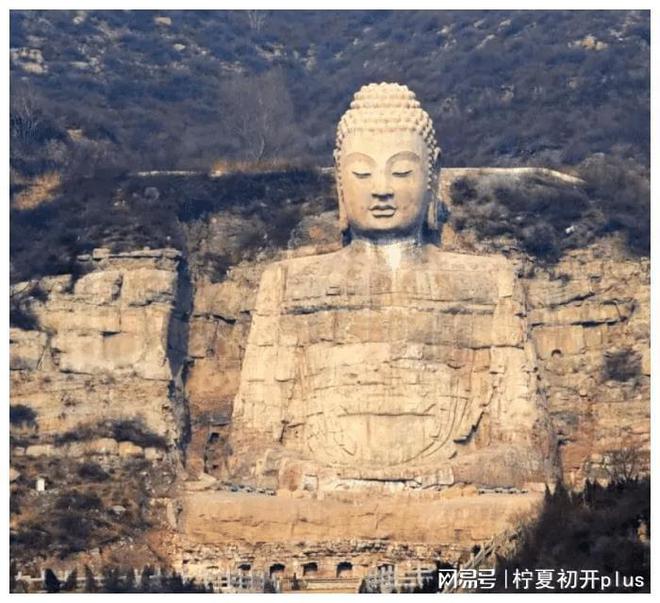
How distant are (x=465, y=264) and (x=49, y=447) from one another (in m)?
6.14

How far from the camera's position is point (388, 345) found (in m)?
63.7

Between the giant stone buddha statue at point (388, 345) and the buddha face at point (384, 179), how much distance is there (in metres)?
0.01

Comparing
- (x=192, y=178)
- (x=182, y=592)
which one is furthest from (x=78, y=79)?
(x=182, y=592)

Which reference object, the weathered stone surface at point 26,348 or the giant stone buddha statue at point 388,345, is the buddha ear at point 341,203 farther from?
the weathered stone surface at point 26,348

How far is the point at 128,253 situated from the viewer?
66625mm

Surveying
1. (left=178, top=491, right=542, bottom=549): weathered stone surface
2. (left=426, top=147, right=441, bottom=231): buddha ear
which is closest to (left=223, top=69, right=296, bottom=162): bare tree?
(left=426, top=147, right=441, bottom=231): buddha ear

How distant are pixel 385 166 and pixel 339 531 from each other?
5132mm

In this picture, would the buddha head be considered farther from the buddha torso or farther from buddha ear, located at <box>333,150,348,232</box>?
the buddha torso

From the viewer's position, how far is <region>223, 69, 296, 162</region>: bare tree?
7575cm

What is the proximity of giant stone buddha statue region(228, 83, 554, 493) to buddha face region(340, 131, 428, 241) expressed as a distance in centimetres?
1

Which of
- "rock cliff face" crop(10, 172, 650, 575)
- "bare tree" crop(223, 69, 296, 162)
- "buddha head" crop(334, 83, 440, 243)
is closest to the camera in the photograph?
"buddha head" crop(334, 83, 440, 243)

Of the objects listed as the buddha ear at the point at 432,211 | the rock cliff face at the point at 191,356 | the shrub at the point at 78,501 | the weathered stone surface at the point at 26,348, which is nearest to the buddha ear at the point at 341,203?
the buddha ear at the point at 432,211

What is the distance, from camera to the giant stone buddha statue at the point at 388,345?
207 ft

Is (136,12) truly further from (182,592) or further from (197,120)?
(182,592)
